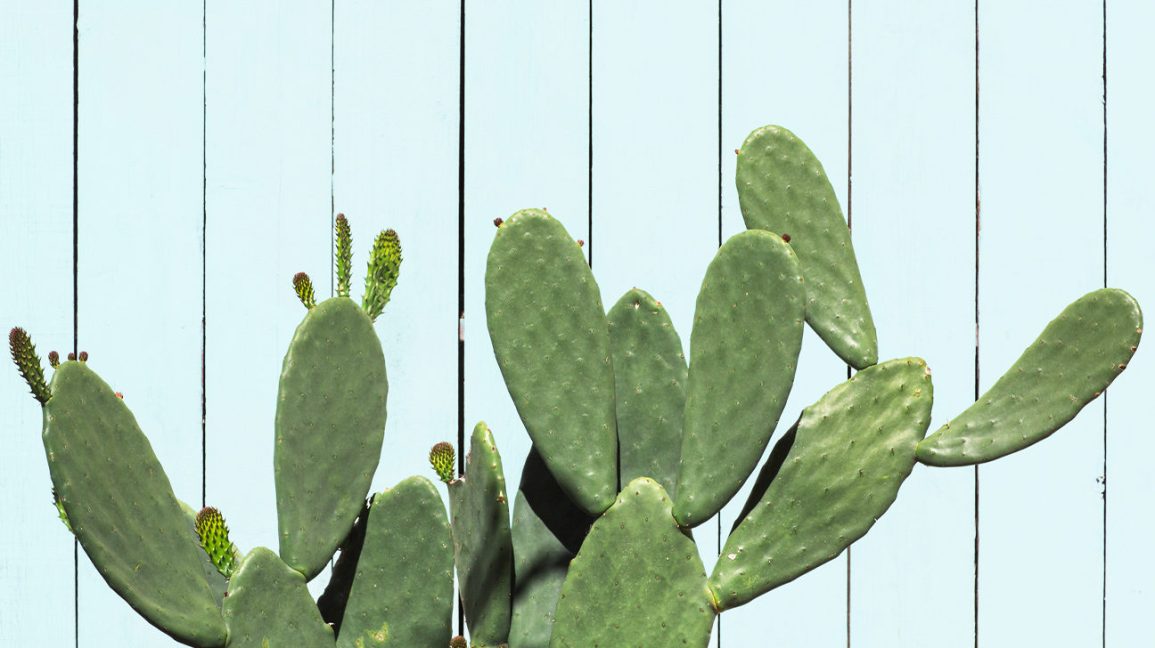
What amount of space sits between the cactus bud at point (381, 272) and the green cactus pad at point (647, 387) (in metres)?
0.23

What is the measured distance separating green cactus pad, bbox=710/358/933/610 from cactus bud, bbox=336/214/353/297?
1.41 ft

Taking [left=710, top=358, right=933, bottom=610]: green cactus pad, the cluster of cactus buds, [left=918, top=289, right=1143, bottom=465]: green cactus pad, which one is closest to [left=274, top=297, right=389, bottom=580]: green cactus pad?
the cluster of cactus buds

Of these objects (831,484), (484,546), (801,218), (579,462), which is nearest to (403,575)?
(484,546)

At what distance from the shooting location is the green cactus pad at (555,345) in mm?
1316

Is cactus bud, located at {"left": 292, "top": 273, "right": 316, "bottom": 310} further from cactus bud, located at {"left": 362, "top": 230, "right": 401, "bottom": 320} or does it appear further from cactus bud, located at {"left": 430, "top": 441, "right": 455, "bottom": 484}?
cactus bud, located at {"left": 430, "top": 441, "right": 455, "bottom": 484}

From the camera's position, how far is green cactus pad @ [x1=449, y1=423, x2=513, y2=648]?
132cm

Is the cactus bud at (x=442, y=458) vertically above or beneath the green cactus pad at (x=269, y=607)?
above

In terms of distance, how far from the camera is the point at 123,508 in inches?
48.4

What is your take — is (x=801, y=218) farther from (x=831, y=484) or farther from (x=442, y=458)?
(x=442, y=458)

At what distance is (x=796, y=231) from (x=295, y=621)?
1.96ft

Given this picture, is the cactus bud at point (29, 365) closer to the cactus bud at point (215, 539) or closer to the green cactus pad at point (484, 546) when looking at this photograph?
the cactus bud at point (215, 539)

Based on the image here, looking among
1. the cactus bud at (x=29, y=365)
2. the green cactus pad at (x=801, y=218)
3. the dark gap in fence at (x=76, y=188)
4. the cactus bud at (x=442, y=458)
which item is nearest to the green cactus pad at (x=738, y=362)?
the green cactus pad at (x=801, y=218)

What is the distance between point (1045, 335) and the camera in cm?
136

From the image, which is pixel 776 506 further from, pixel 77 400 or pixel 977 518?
pixel 77 400
